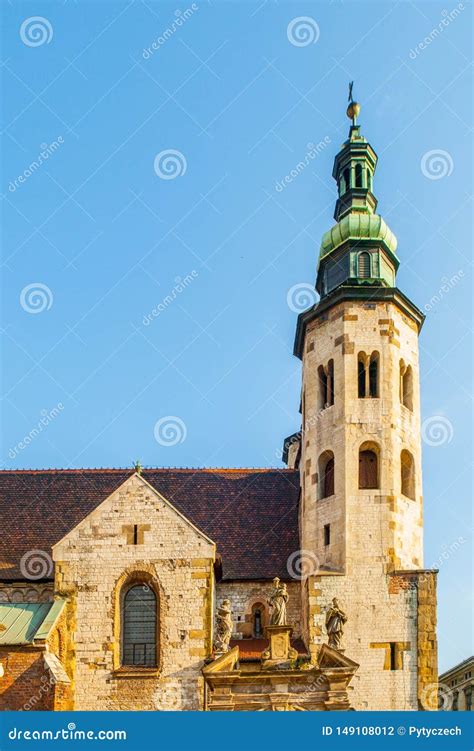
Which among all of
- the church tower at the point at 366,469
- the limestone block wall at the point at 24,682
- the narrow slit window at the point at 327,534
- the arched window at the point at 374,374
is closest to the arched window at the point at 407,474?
the church tower at the point at 366,469

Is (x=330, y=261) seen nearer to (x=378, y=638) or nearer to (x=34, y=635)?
(x=378, y=638)

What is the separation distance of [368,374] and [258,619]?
9.04 m

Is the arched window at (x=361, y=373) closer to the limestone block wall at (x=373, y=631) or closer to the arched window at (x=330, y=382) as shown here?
the arched window at (x=330, y=382)

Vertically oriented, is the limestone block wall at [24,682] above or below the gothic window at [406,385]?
below

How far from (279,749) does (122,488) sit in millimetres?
12435

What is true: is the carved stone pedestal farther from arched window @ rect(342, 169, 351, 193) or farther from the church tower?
arched window @ rect(342, 169, 351, 193)

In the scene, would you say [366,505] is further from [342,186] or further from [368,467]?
[342,186]

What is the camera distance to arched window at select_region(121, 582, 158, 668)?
36125 millimetres

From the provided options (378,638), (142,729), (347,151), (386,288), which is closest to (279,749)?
(142,729)

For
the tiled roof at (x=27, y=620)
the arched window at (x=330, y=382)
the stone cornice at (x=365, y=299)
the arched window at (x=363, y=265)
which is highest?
the arched window at (x=363, y=265)

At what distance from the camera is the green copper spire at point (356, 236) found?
41969 millimetres

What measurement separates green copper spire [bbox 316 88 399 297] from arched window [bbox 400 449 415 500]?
245 inches

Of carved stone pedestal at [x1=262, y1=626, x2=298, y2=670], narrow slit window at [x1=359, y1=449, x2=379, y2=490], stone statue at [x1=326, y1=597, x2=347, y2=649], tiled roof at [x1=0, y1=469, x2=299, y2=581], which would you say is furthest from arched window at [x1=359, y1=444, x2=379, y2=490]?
carved stone pedestal at [x1=262, y1=626, x2=298, y2=670]

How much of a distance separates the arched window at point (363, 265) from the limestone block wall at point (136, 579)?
11231 mm
